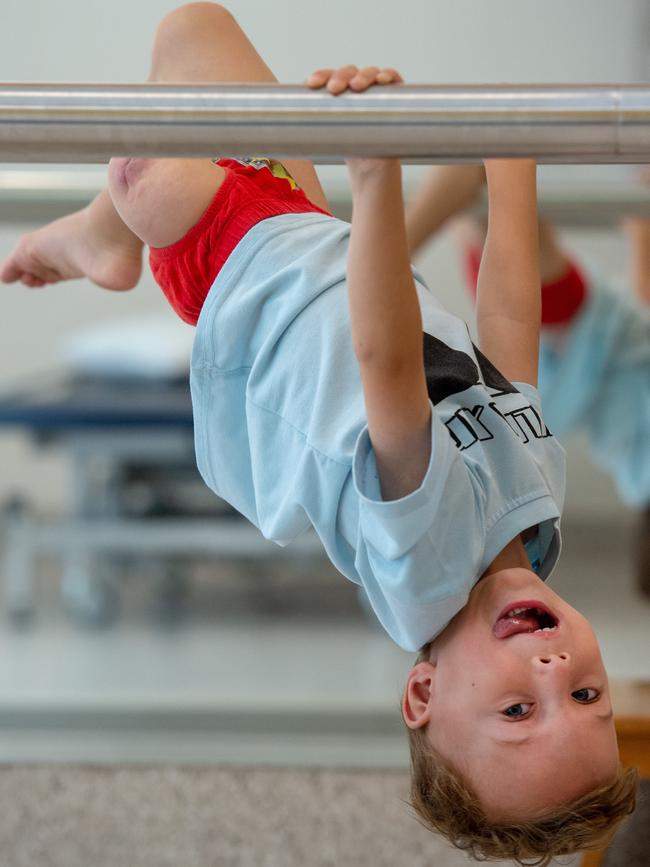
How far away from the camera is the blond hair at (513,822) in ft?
3.91

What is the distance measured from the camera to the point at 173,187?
1225 mm

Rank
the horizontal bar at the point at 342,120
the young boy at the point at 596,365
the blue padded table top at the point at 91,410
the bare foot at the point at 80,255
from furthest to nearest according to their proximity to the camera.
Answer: the blue padded table top at the point at 91,410
the young boy at the point at 596,365
the bare foot at the point at 80,255
the horizontal bar at the point at 342,120

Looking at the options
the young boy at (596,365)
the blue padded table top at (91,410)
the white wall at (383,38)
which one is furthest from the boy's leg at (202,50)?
the white wall at (383,38)

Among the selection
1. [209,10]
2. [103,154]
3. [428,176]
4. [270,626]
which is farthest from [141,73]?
[103,154]

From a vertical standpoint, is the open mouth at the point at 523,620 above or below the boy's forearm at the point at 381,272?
below

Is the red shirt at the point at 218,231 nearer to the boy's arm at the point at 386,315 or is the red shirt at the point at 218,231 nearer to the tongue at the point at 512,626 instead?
the boy's arm at the point at 386,315

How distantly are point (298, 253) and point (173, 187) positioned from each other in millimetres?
134

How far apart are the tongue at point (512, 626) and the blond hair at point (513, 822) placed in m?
0.12

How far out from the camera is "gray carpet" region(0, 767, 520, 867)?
6.35ft

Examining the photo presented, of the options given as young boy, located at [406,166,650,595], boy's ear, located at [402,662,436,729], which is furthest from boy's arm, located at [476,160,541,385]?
young boy, located at [406,166,650,595]

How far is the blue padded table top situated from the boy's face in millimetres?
1753

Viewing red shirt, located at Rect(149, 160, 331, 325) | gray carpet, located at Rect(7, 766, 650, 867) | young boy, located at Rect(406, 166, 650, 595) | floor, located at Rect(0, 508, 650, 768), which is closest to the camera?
red shirt, located at Rect(149, 160, 331, 325)

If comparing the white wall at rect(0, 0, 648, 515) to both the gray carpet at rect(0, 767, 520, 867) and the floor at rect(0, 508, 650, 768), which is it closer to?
the floor at rect(0, 508, 650, 768)

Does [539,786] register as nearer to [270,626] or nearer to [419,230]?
[419,230]
